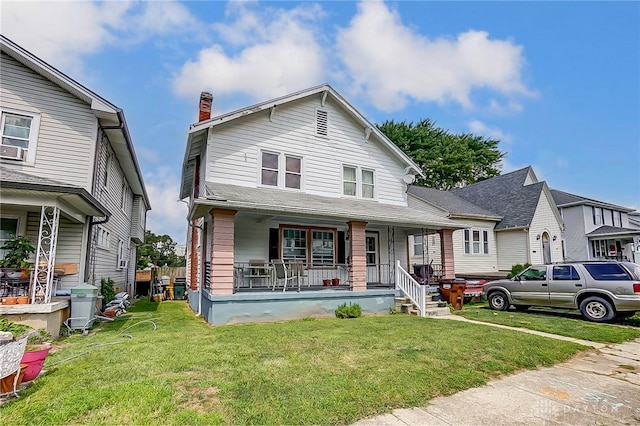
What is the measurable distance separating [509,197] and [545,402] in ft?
71.9

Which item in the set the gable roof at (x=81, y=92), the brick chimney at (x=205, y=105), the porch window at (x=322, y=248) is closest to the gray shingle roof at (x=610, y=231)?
the porch window at (x=322, y=248)

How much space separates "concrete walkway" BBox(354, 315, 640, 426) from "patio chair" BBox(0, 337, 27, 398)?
4.02m

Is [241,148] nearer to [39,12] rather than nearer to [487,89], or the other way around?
[39,12]

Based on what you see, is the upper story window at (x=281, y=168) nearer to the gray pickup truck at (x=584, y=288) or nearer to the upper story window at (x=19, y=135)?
the upper story window at (x=19, y=135)

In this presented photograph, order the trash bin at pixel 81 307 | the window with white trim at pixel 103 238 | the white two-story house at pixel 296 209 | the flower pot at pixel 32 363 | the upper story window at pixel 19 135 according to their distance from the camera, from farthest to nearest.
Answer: the window with white trim at pixel 103 238, the white two-story house at pixel 296 209, the upper story window at pixel 19 135, the trash bin at pixel 81 307, the flower pot at pixel 32 363

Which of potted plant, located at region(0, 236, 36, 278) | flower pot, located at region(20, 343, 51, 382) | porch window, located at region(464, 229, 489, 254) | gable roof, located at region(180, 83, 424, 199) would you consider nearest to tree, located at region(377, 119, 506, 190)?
porch window, located at region(464, 229, 489, 254)

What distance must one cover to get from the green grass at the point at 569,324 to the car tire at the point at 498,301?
0.49m

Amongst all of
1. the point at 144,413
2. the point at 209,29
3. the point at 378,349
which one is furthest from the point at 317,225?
the point at 144,413

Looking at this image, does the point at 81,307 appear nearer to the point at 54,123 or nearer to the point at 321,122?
the point at 54,123

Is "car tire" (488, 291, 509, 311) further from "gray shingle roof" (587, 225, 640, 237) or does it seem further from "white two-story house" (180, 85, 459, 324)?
"gray shingle roof" (587, 225, 640, 237)

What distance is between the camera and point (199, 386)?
4.43 metres

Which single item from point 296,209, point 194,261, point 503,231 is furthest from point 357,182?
point 503,231

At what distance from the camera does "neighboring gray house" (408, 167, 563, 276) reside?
2003cm

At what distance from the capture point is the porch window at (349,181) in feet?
45.9
